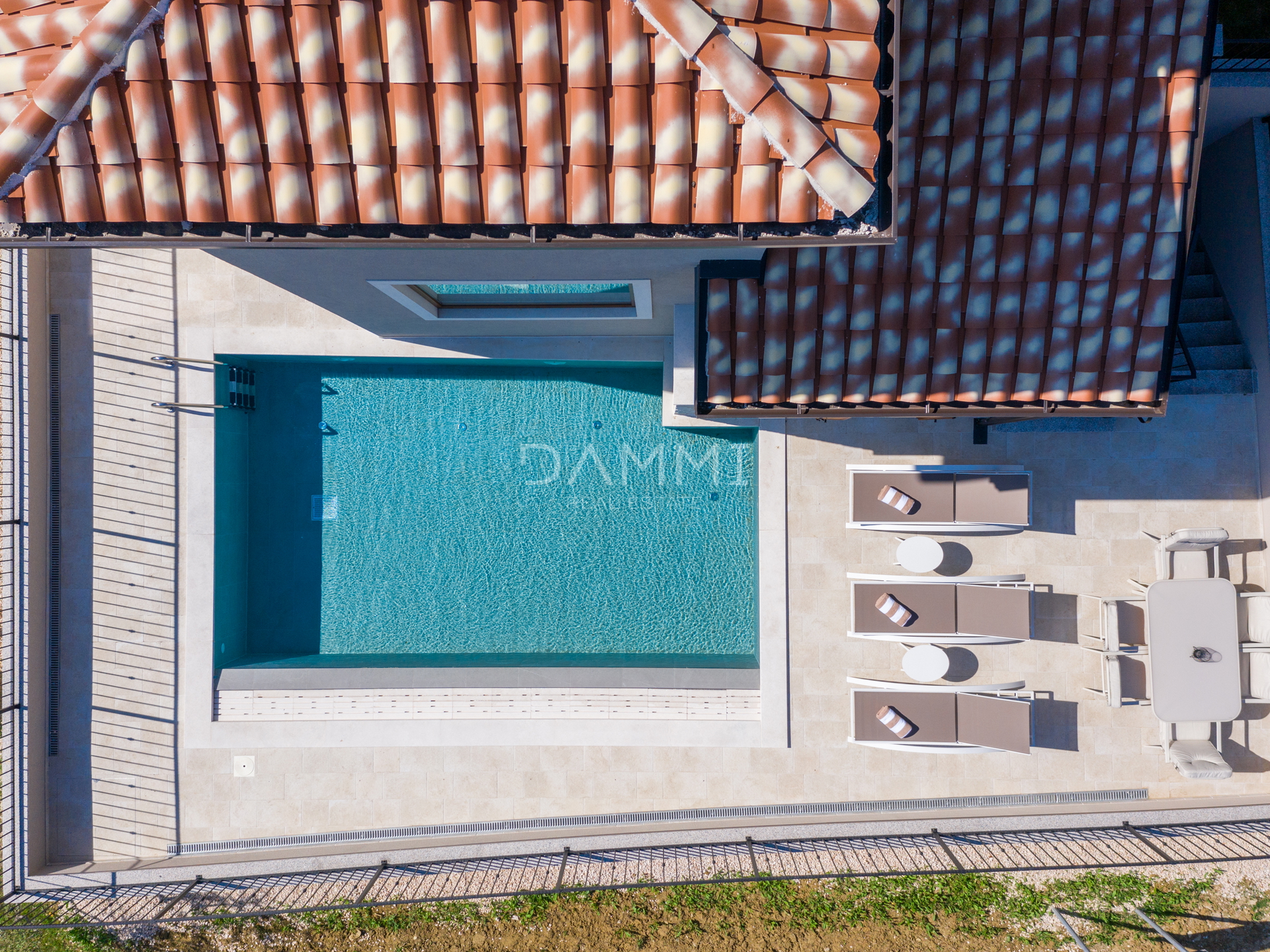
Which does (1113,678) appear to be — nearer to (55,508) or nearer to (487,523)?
(487,523)

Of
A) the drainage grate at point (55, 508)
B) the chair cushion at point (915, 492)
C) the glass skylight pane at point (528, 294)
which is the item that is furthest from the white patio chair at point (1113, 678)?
the drainage grate at point (55, 508)

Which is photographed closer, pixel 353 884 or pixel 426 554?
pixel 353 884

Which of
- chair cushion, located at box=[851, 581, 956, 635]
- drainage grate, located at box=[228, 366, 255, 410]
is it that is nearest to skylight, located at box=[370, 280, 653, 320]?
drainage grate, located at box=[228, 366, 255, 410]

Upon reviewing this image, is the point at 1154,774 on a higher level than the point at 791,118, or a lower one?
lower

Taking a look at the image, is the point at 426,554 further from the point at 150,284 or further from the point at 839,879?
the point at 839,879

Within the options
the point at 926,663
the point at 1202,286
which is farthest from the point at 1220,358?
the point at 926,663

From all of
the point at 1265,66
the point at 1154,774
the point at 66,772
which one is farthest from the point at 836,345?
the point at 66,772

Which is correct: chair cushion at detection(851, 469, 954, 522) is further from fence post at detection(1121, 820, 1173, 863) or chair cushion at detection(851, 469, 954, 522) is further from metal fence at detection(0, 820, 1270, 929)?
fence post at detection(1121, 820, 1173, 863)
